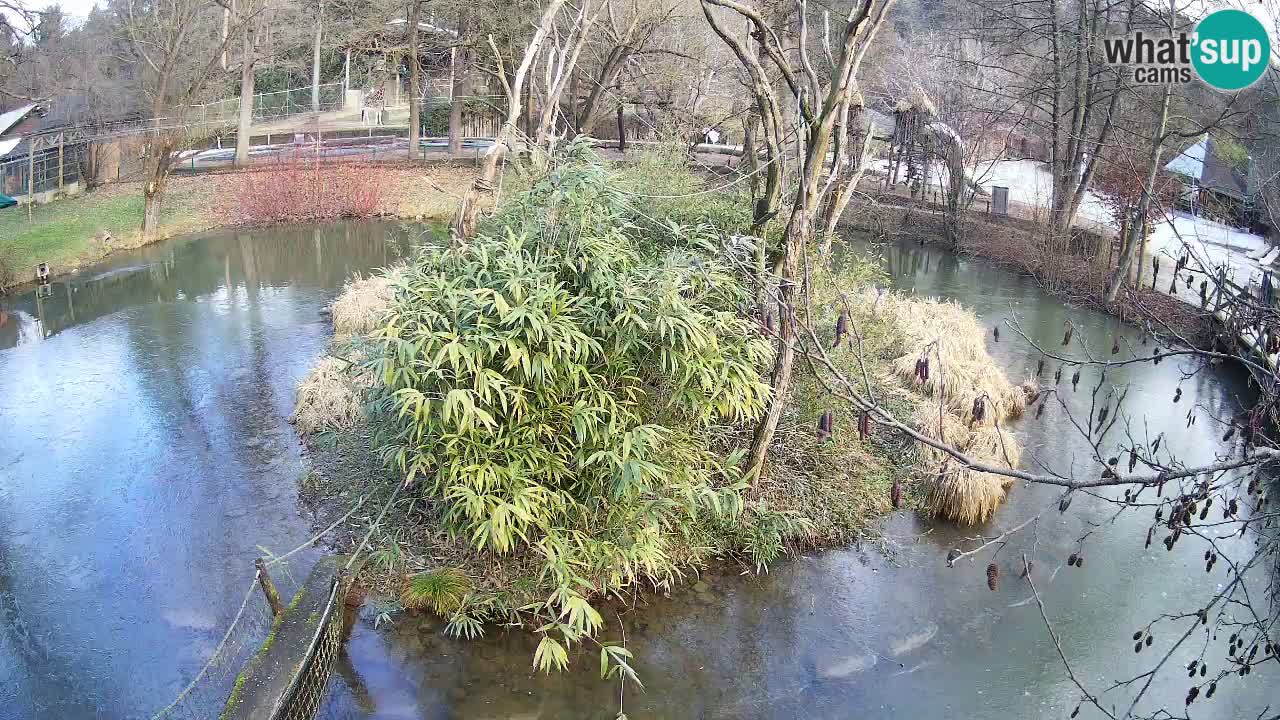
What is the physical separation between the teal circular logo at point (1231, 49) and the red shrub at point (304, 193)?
15.7m

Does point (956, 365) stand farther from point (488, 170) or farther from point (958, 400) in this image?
point (488, 170)

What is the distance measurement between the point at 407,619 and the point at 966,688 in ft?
12.3

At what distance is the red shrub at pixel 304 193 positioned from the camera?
Answer: 20172mm

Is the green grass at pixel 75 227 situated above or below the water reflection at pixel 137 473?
above

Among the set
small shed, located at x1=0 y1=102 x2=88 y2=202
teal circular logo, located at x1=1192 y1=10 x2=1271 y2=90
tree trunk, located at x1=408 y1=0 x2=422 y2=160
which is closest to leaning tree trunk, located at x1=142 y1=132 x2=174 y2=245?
small shed, located at x1=0 y1=102 x2=88 y2=202

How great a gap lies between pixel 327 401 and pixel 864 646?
227 inches

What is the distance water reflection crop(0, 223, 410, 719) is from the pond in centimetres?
2

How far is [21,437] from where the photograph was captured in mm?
9711

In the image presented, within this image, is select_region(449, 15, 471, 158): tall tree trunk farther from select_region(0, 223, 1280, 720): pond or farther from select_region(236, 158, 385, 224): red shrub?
select_region(0, 223, 1280, 720): pond

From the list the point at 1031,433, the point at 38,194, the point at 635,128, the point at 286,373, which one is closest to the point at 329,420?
the point at 286,373

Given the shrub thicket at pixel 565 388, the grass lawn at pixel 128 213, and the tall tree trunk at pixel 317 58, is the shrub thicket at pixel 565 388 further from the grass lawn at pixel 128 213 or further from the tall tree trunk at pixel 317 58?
the tall tree trunk at pixel 317 58

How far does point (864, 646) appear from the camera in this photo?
6805mm

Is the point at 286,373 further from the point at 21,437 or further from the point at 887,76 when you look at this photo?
the point at 887,76

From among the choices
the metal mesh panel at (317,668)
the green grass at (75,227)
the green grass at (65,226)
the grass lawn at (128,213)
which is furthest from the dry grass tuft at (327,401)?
the green grass at (65,226)
